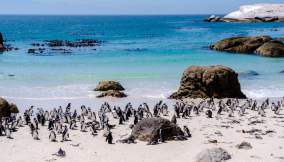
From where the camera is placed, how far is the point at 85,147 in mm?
19688

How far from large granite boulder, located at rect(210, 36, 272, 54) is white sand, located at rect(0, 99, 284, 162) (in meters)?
43.9

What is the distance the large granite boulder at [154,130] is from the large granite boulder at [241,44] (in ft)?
154

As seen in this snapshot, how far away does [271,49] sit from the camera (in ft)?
199

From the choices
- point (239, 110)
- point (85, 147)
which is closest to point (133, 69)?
point (239, 110)

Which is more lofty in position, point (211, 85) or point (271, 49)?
point (271, 49)

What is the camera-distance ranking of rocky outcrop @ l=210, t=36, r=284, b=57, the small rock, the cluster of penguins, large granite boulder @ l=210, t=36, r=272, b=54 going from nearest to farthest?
the small rock → the cluster of penguins → rocky outcrop @ l=210, t=36, r=284, b=57 → large granite boulder @ l=210, t=36, r=272, b=54

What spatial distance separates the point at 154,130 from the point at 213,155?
11.8ft

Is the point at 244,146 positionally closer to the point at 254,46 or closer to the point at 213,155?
the point at 213,155

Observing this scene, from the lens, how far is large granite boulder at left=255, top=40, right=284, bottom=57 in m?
59.8

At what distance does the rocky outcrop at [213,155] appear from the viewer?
17406 millimetres

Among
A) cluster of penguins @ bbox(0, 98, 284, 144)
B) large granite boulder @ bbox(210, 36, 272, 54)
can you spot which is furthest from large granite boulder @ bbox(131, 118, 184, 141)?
large granite boulder @ bbox(210, 36, 272, 54)

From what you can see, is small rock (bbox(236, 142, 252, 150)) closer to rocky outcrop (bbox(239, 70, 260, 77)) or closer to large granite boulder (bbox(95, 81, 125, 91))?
large granite boulder (bbox(95, 81, 125, 91))

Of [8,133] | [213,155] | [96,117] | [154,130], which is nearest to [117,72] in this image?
[96,117]

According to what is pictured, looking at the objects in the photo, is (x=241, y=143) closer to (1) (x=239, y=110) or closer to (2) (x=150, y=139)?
(2) (x=150, y=139)
